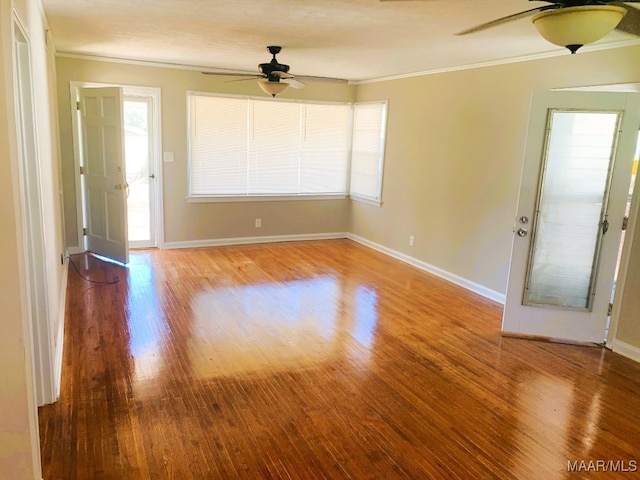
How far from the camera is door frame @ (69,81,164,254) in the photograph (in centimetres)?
568

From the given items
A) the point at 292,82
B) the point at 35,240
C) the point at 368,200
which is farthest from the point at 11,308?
the point at 368,200

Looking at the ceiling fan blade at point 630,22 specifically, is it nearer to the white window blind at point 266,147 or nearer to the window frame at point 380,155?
the window frame at point 380,155

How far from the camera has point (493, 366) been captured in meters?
3.47

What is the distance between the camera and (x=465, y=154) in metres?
5.21

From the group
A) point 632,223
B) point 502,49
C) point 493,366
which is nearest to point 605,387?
point 493,366

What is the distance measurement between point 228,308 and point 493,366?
91.5 inches

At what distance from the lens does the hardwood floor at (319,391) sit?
93.7 inches

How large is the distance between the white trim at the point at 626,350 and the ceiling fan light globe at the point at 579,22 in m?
2.73

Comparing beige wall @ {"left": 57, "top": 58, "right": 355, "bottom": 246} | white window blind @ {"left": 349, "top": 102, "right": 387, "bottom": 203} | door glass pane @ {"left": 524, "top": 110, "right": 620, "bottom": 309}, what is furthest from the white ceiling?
white window blind @ {"left": 349, "top": 102, "right": 387, "bottom": 203}

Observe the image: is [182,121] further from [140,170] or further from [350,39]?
[350,39]

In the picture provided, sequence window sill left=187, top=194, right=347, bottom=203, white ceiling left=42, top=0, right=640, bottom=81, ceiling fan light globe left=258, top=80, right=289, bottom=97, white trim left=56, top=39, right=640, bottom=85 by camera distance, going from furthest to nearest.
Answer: window sill left=187, top=194, right=347, bottom=203, ceiling fan light globe left=258, top=80, right=289, bottom=97, white trim left=56, top=39, right=640, bottom=85, white ceiling left=42, top=0, right=640, bottom=81

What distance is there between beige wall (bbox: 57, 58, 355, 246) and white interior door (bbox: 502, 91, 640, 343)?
150 inches

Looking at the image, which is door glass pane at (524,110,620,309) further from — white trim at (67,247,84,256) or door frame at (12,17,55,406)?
white trim at (67,247,84,256)

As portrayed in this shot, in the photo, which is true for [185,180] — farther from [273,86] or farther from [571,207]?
[571,207]
